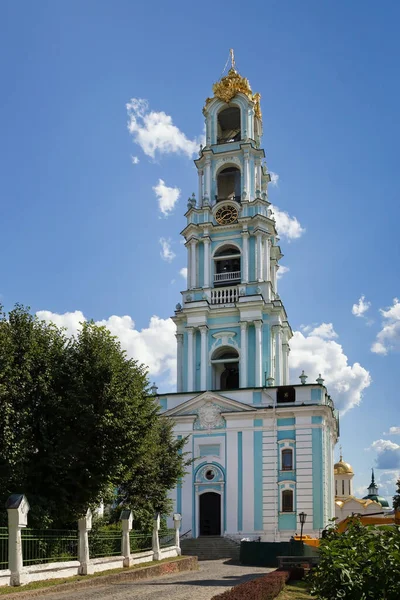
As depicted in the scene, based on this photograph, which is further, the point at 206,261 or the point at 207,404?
the point at 206,261


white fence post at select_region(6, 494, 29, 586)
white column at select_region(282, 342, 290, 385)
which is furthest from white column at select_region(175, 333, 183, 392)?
white fence post at select_region(6, 494, 29, 586)

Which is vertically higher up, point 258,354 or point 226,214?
point 226,214

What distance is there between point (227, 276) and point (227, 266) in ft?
3.95

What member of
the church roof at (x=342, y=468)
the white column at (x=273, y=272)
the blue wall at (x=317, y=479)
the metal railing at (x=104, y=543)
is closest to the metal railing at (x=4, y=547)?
the metal railing at (x=104, y=543)

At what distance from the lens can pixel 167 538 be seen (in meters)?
32.2

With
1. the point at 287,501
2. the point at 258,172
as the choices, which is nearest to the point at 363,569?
the point at 287,501

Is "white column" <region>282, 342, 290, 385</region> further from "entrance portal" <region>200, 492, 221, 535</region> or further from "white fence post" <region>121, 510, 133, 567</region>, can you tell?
"white fence post" <region>121, 510, 133, 567</region>

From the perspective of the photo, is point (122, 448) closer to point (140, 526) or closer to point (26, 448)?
point (26, 448)

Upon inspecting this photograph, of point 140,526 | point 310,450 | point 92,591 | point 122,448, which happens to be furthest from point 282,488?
point 92,591

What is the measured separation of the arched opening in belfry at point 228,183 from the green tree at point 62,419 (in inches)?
1115

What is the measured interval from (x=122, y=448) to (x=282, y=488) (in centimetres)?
2052

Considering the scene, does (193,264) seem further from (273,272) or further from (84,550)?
(84,550)

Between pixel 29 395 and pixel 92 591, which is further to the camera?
pixel 29 395

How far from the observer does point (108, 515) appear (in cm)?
2883
